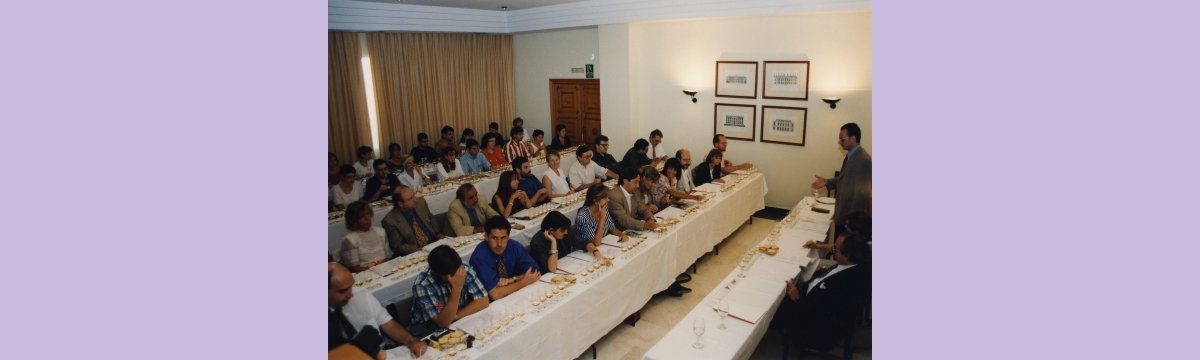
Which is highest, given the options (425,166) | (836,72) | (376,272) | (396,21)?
(396,21)

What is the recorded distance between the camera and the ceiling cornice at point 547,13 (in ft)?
25.0

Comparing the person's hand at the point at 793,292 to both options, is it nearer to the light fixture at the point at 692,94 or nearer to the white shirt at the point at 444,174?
the white shirt at the point at 444,174

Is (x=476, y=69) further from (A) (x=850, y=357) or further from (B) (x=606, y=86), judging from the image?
(A) (x=850, y=357)

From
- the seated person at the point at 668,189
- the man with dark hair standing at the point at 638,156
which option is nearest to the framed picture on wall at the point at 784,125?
the man with dark hair standing at the point at 638,156

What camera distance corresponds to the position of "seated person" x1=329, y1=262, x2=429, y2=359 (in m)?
3.16

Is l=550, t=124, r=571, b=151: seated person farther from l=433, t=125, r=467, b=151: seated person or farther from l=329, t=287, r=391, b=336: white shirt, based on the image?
l=329, t=287, r=391, b=336: white shirt

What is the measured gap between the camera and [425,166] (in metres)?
8.23

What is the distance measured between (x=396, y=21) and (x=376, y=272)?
5558 millimetres

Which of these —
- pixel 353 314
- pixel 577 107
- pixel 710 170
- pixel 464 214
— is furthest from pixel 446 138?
pixel 353 314

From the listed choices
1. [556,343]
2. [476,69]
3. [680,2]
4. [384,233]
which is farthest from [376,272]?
[476,69]

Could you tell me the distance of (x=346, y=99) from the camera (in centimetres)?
927

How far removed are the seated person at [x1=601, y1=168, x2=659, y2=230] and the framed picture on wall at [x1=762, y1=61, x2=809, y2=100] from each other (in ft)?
10.0

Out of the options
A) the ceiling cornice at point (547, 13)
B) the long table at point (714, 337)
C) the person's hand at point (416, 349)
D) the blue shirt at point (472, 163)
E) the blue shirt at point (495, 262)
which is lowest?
the long table at point (714, 337)

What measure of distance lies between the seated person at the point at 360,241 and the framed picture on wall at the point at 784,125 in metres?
5.55
